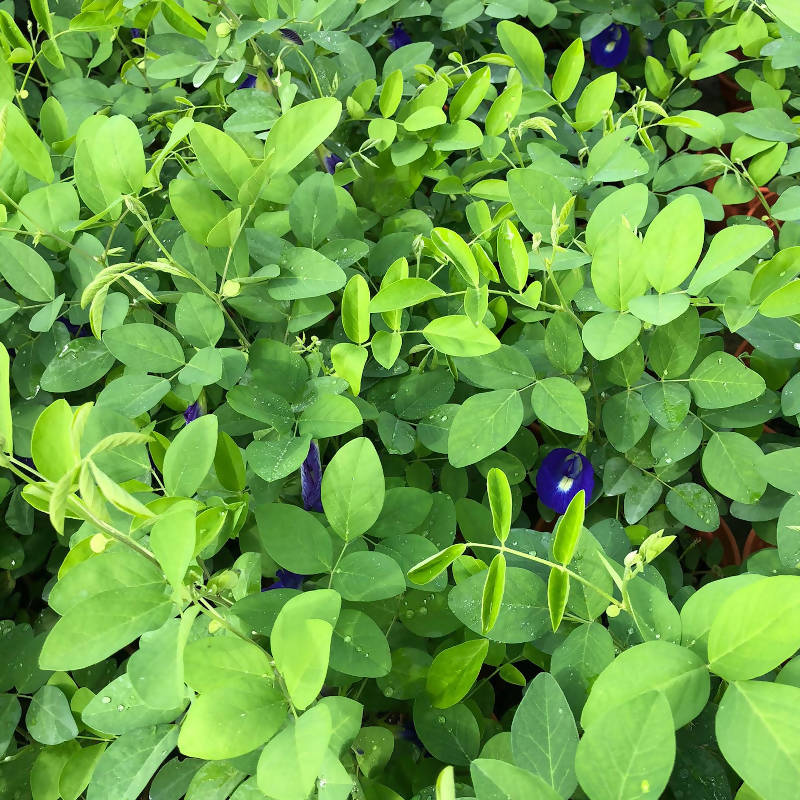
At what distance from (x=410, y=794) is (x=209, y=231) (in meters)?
0.52

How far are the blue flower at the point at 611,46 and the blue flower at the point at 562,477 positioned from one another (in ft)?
2.36

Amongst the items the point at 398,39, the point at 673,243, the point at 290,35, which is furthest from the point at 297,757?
the point at 398,39

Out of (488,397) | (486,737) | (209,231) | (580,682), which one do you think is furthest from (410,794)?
(209,231)

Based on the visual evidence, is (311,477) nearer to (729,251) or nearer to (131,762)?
(131,762)

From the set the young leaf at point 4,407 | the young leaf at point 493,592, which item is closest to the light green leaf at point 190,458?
the young leaf at point 4,407

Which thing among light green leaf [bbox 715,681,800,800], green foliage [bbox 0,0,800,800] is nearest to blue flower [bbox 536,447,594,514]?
green foliage [bbox 0,0,800,800]

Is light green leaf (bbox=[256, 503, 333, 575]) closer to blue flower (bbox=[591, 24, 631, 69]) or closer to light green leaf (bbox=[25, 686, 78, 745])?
light green leaf (bbox=[25, 686, 78, 745])

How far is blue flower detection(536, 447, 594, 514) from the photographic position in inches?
29.0

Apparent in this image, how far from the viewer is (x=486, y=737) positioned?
65cm

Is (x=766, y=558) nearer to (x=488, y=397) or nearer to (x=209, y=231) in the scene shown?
(x=488, y=397)

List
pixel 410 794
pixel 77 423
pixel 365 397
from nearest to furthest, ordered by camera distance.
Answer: pixel 77 423, pixel 410 794, pixel 365 397

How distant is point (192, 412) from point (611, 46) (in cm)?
90

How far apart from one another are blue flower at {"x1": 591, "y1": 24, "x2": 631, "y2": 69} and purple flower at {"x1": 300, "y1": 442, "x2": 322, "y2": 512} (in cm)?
86

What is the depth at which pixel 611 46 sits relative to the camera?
1172 millimetres
